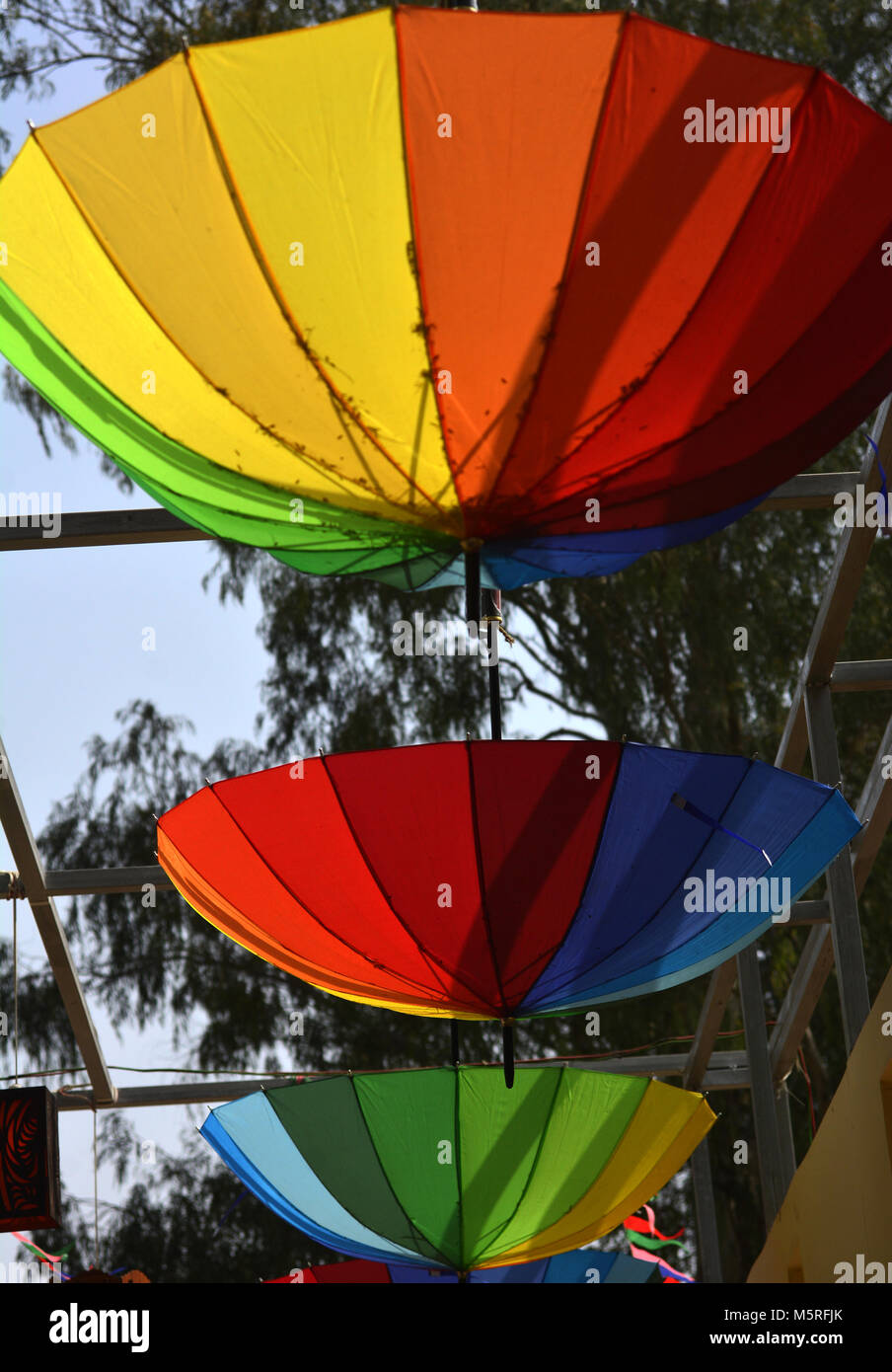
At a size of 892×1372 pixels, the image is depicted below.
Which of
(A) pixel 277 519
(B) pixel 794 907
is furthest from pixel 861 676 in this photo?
(A) pixel 277 519

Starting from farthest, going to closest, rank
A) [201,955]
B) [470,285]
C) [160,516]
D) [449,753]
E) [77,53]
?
[201,955]
[77,53]
[160,516]
[449,753]
[470,285]

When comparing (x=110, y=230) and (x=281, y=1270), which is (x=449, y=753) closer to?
(x=110, y=230)

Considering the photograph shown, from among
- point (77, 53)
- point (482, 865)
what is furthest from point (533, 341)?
point (77, 53)

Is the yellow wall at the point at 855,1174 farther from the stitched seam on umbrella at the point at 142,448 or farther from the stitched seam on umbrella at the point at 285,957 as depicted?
the stitched seam on umbrella at the point at 142,448

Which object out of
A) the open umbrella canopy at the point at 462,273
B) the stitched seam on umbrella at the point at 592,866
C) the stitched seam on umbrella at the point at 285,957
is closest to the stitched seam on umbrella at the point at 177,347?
the open umbrella canopy at the point at 462,273

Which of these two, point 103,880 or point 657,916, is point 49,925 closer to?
point 103,880

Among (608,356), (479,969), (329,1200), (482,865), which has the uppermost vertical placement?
(608,356)

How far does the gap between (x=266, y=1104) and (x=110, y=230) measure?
3212mm

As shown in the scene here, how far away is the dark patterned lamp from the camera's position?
19.3 ft

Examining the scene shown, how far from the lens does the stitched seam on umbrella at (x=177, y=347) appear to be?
321 centimetres

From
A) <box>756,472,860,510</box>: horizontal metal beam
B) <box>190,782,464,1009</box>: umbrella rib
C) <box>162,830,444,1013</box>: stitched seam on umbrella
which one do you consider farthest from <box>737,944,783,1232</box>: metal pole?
<box>190,782,464,1009</box>: umbrella rib

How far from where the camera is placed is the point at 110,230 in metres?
3.20

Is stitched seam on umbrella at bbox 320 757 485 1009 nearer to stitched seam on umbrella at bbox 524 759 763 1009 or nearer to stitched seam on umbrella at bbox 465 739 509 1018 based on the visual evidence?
stitched seam on umbrella at bbox 465 739 509 1018

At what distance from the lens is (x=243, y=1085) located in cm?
846
